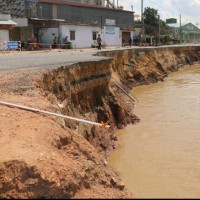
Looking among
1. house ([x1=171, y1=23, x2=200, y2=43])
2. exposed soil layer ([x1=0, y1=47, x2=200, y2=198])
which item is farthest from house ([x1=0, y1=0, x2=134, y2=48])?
house ([x1=171, y1=23, x2=200, y2=43])

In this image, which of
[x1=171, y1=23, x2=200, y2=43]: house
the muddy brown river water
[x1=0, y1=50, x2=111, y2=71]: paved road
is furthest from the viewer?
[x1=171, y1=23, x2=200, y2=43]: house

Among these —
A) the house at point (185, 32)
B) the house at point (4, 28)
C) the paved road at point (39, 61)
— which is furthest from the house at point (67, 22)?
the house at point (185, 32)

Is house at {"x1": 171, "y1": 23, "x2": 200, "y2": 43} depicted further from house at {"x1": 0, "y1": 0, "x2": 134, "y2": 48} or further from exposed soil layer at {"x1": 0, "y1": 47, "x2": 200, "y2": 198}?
exposed soil layer at {"x1": 0, "y1": 47, "x2": 200, "y2": 198}

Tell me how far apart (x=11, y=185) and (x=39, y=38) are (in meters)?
32.4

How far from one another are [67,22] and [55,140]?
31857 millimetres

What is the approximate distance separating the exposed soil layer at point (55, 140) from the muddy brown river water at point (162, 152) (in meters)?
0.81

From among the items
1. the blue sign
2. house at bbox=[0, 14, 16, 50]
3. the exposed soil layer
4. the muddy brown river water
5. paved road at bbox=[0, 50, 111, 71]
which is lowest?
the muddy brown river water

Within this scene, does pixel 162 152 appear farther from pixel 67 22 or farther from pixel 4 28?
pixel 67 22

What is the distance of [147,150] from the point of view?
9.98 m

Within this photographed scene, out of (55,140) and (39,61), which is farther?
(39,61)

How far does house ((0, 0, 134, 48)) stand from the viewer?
33469 mm

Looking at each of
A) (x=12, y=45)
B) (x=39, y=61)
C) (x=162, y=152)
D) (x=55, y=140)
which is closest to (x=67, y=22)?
(x=12, y=45)

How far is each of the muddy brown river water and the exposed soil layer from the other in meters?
0.81

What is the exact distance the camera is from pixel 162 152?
9750 millimetres
